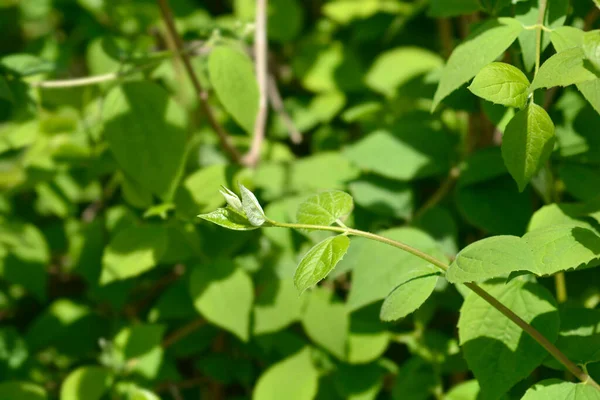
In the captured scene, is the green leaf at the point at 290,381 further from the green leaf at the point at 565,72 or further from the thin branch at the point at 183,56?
the green leaf at the point at 565,72

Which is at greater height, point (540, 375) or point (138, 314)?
point (540, 375)

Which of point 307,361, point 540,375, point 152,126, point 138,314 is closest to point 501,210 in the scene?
point 540,375

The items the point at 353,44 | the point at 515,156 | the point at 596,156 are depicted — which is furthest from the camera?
the point at 353,44

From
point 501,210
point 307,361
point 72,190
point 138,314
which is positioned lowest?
point 138,314

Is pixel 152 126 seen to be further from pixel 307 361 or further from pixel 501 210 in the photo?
pixel 501 210

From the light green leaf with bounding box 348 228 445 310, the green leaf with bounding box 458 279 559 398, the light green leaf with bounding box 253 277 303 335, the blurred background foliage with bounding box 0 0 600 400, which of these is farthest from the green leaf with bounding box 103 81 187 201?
the green leaf with bounding box 458 279 559 398

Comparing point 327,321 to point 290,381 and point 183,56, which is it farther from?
point 183,56

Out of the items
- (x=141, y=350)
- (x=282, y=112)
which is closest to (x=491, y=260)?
(x=141, y=350)

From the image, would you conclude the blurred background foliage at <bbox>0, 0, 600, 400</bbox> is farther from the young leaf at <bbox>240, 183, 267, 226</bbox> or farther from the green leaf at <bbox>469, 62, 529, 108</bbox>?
the young leaf at <bbox>240, 183, 267, 226</bbox>
